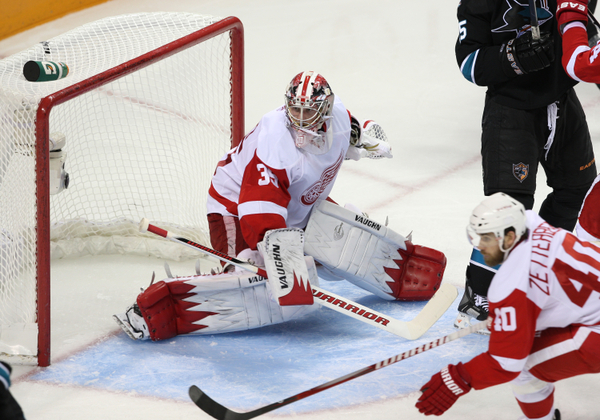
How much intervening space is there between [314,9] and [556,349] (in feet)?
16.8

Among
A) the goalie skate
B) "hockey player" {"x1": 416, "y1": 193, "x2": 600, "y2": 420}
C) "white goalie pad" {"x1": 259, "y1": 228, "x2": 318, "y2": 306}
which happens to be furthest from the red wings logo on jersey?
"hockey player" {"x1": 416, "y1": 193, "x2": 600, "y2": 420}

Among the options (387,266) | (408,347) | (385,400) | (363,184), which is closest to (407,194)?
(363,184)

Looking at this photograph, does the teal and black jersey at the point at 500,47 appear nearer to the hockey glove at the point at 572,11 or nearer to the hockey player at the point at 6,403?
the hockey glove at the point at 572,11

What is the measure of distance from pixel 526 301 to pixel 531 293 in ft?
0.12

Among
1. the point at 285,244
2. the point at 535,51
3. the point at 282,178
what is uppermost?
the point at 535,51

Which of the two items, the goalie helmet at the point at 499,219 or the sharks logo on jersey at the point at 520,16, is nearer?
the goalie helmet at the point at 499,219

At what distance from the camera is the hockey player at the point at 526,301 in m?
1.76

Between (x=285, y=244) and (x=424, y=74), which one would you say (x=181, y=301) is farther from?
(x=424, y=74)

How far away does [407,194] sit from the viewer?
408 cm

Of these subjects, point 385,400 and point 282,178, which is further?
point 282,178

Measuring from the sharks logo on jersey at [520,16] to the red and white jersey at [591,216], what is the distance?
0.54m

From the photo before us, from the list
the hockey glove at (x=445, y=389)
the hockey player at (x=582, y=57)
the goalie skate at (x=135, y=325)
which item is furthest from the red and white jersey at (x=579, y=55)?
the goalie skate at (x=135, y=325)

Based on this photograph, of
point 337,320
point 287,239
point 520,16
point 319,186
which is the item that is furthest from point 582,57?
point 337,320

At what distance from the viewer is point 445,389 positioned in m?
1.82
